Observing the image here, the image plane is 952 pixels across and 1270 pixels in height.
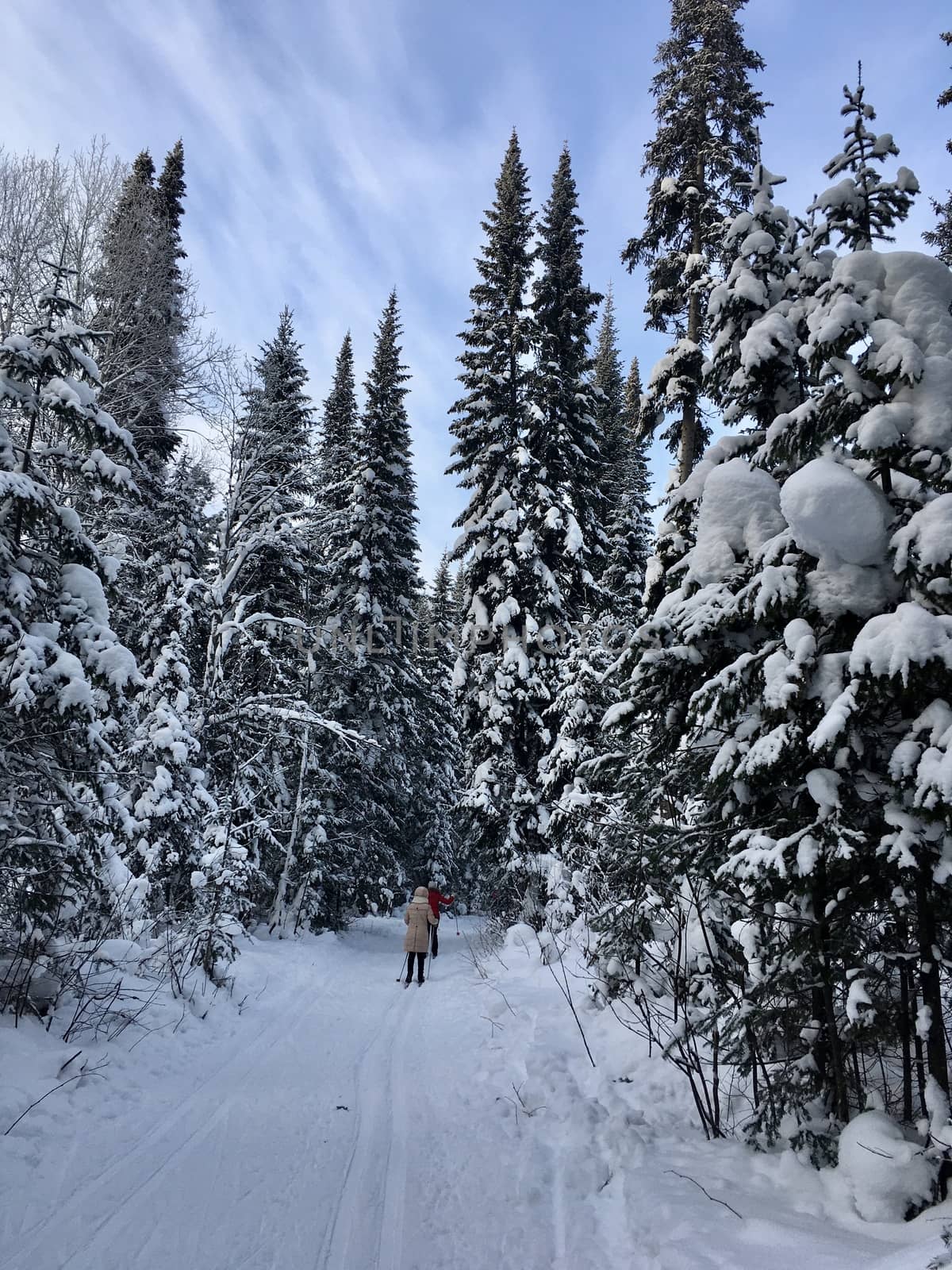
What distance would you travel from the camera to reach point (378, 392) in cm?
2166

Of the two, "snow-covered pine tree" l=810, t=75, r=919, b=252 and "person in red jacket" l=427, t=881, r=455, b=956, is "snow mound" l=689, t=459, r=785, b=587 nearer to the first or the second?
"snow-covered pine tree" l=810, t=75, r=919, b=252

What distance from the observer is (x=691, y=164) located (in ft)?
43.0

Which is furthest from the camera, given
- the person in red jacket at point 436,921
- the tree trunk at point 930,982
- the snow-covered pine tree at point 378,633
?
the snow-covered pine tree at point 378,633

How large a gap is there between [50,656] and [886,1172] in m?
6.57

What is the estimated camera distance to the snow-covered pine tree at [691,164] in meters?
12.5

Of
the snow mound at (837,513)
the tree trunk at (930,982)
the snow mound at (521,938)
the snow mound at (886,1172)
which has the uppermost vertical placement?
the snow mound at (837,513)

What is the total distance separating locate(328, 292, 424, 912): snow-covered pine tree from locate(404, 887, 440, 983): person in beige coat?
18.2 ft

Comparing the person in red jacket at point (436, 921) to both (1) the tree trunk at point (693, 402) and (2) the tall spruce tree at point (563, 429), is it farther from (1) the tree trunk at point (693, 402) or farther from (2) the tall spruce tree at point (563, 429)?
(1) the tree trunk at point (693, 402)

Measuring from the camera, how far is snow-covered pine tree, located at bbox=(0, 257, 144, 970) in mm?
5426

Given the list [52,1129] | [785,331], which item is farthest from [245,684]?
[785,331]

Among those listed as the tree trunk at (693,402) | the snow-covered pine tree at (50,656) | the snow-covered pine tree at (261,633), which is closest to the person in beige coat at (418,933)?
the snow-covered pine tree at (261,633)

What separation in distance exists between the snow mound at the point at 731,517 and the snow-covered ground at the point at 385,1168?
134 inches

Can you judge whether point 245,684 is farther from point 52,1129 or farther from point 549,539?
point 52,1129

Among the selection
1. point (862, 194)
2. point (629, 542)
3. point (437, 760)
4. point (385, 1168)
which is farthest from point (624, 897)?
point (437, 760)
